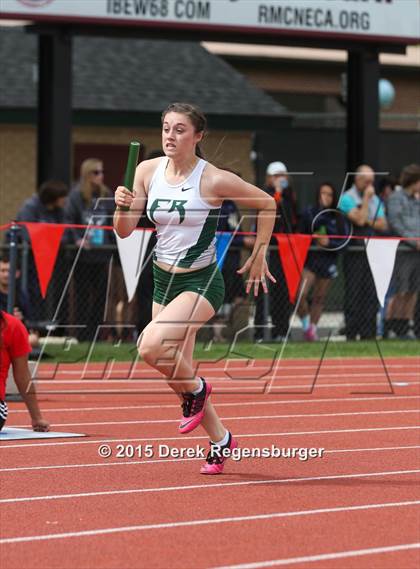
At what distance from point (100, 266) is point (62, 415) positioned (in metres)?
5.35

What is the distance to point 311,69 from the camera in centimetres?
3297

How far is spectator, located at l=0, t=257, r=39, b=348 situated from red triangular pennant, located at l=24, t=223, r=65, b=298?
206 mm

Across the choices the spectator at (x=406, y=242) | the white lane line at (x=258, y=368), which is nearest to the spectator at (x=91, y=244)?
the white lane line at (x=258, y=368)

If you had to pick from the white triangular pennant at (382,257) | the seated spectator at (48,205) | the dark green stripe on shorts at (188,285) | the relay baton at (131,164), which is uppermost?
the relay baton at (131,164)

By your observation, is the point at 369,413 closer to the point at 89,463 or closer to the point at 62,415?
the point at 62,415

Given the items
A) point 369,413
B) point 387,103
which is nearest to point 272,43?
point 369,413

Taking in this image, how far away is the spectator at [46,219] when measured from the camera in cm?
1533

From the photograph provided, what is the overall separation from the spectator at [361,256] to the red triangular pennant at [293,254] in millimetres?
2049

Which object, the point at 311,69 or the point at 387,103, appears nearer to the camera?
the point at 387,103

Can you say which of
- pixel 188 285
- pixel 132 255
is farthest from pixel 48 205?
pixel 188 285

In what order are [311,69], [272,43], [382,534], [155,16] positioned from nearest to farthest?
[382,534] → [155,16] → [272,43] → [311,69]

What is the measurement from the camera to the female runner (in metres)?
7.90

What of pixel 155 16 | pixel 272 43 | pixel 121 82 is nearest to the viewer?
pixel 155 16

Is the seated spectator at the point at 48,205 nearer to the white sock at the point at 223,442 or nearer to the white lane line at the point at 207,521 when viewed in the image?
the white sock at the point at 223,442
